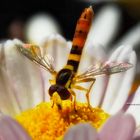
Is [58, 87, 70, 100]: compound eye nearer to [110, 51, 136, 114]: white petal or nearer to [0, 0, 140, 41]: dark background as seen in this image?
[110, 51, 136, 114]: white petal

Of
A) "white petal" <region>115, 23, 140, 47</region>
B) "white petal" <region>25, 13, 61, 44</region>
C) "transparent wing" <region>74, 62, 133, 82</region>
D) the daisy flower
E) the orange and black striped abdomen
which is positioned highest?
the orange and black striped abdomen

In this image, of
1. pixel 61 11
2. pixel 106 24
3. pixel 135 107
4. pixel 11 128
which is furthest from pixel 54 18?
pixel 11 128

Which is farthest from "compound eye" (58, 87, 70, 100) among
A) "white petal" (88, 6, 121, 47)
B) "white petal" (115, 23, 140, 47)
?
"white petal" (115, 23, 140, 47)

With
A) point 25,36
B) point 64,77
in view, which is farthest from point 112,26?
point 64,77

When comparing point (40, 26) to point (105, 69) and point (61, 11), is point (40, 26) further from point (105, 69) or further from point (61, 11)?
point (105, 69)

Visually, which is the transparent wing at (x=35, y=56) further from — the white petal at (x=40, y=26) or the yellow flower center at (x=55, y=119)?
the white petal at (x=40, y=26)

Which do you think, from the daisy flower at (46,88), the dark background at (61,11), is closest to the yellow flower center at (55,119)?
the daisy flower at (46,88)

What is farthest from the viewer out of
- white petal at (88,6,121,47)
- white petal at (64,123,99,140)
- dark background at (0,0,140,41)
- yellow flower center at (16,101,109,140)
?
dark background at (0,0,140,41)
